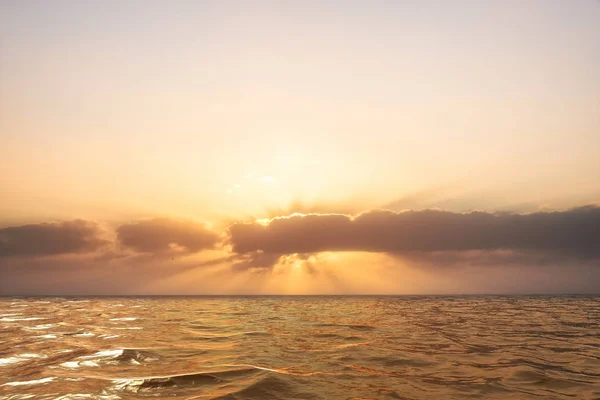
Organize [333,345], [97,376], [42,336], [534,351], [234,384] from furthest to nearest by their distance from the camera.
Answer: [42,336]
[333,345]
[534,351]
[97,376]
[234,384]

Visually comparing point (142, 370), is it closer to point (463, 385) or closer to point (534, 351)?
point (463, 385)

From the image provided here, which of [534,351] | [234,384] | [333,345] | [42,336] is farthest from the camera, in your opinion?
[42,336]

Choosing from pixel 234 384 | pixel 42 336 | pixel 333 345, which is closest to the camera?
pixel 234 384

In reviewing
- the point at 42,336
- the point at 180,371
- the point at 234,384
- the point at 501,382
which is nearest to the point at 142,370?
the point at 180,371

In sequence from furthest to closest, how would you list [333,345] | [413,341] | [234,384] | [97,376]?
[413,341]
[333,345]
[97,376]
[234,384]

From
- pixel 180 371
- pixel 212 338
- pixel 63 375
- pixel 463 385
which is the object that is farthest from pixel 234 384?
pixel 212 338

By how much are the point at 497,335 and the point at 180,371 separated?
1874 cm

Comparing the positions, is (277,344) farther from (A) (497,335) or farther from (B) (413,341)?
(A) (497,335)

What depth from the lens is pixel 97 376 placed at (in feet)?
39.1

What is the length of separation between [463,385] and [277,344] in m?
10.0

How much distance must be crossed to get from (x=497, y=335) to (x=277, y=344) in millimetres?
13270

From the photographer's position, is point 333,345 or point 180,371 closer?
point 180,371

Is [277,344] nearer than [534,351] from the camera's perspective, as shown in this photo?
No

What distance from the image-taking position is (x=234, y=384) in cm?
1105
